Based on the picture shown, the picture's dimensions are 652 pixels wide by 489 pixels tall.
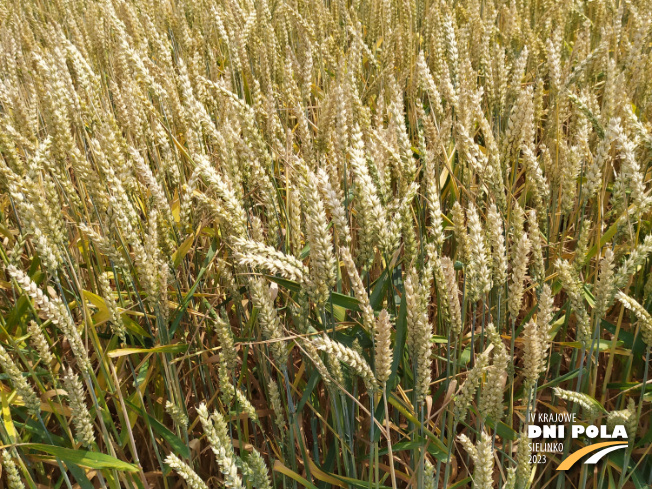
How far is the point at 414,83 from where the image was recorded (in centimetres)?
185

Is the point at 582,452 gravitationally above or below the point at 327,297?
below

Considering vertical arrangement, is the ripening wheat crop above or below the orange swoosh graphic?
above

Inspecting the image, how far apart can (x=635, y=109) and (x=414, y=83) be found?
26.8 inches

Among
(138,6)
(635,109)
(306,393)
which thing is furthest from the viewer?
(138,6)

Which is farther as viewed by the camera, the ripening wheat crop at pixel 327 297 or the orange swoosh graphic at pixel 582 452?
the orange swoosh graphic at pixel 582 452

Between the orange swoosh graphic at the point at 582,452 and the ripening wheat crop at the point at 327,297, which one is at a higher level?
the ripening wheat crop at the point at 327,297

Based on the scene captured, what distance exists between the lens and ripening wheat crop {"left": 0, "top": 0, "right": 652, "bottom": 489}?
3.10 ft

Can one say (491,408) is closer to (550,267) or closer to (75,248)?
(550,267)

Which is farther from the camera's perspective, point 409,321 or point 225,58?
point 225,58

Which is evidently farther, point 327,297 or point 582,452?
point 582,452

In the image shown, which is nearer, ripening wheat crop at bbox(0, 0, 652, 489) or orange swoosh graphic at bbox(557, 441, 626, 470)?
ripening wheat crop at bbox(0, 0, 652, 489)

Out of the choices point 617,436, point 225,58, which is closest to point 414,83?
point 225,58

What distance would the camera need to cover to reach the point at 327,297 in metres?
0.90

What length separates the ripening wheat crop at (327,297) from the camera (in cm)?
95
